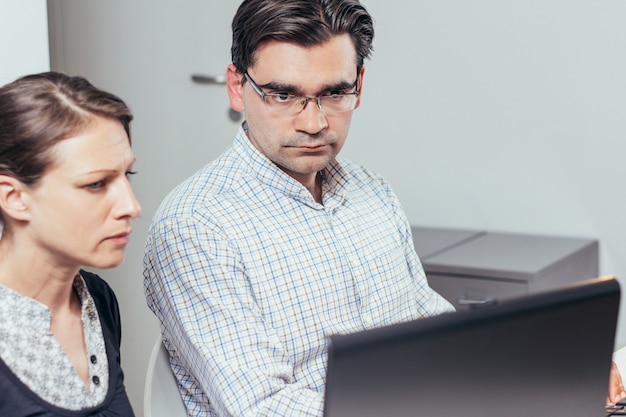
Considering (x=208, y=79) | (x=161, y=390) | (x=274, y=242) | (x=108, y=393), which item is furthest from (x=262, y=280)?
(x=208, y=79)

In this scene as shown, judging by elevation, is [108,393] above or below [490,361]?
below

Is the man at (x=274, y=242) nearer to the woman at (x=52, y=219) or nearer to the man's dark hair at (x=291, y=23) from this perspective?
the man's dark hair at (x=291, y=23)

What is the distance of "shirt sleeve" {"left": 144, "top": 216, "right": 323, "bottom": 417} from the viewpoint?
1245 millimetres

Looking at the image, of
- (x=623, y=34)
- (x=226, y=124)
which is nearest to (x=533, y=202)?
(x=623, y=34)

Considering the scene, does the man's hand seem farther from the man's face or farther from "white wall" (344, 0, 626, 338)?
"white wall" (344, 0, 626, 338)

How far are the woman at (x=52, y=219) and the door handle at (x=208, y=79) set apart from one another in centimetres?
171

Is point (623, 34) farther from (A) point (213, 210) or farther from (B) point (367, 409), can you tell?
(B) point (367, 409)

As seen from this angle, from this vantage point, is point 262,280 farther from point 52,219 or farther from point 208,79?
point 208,79

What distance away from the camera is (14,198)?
3.48ft

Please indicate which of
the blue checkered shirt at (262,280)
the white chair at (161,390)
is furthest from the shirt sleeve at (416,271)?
the white chair at (161,390)

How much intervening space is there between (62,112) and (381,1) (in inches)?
78.6

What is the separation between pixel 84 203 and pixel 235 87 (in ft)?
1.83

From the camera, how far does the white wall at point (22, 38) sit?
1.60 meters

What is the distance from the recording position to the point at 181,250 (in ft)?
4.47
